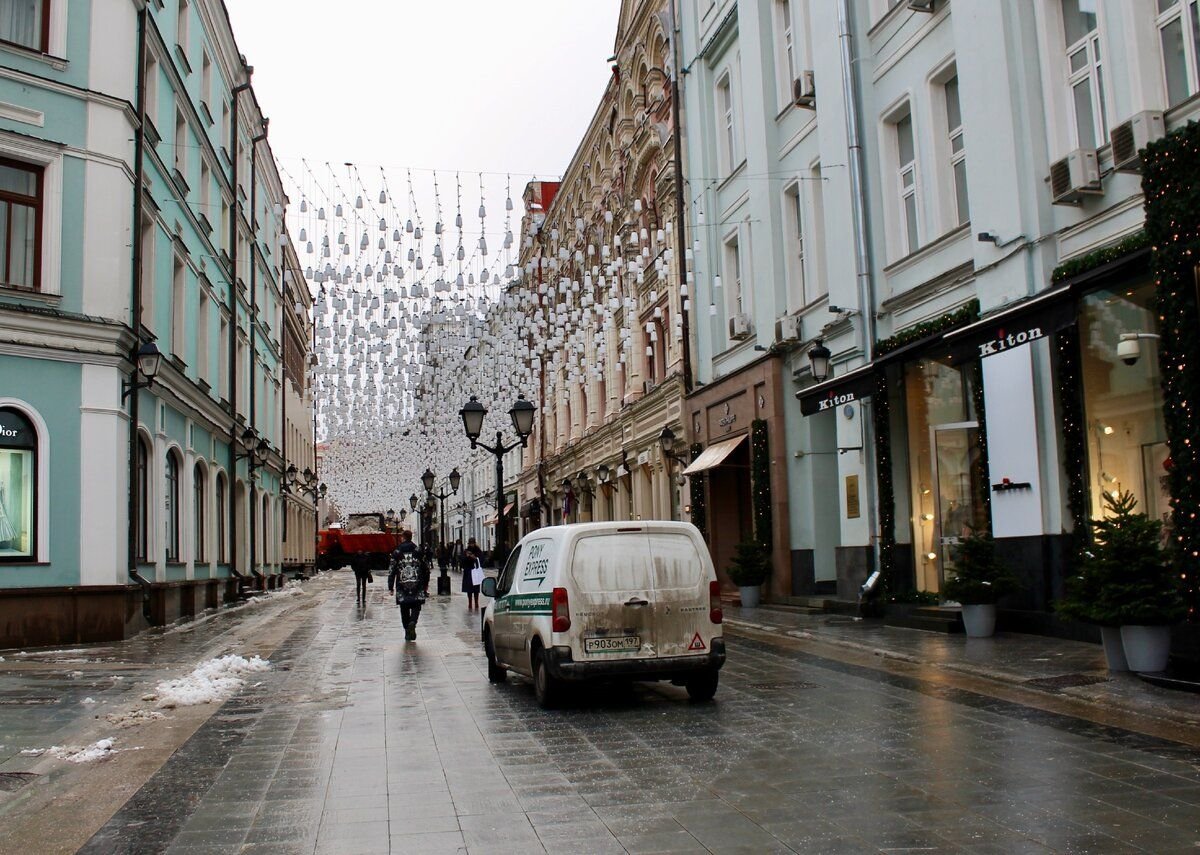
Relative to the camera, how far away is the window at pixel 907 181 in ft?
61.3

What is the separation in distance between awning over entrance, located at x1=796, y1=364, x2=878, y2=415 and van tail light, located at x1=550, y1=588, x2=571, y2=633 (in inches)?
362

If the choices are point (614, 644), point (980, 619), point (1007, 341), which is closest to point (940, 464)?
point (980, 619)

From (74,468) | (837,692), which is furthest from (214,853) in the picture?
(74,468)

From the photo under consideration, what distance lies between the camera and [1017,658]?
12.4 m

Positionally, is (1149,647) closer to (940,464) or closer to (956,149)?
(940,464)

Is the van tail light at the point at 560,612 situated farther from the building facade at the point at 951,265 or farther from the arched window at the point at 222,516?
the arched window at the point at 222,516

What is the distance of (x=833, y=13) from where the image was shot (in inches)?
795

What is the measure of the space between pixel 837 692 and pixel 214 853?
6.68 meters

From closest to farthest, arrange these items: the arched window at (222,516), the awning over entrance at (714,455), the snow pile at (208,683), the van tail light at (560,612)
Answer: the van tail light at (560,612) → the snow pile at (208,683) → the awning over entrance at (714,455) → the arched window at (222,516)

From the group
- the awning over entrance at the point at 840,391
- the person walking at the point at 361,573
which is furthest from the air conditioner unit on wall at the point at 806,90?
the person walking at the point at 361,573

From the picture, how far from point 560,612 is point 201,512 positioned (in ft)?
63.4

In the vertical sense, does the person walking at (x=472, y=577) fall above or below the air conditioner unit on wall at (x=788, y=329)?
below

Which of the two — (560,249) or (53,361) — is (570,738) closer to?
(53,361)

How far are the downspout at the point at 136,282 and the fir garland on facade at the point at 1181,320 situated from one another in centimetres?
1523
